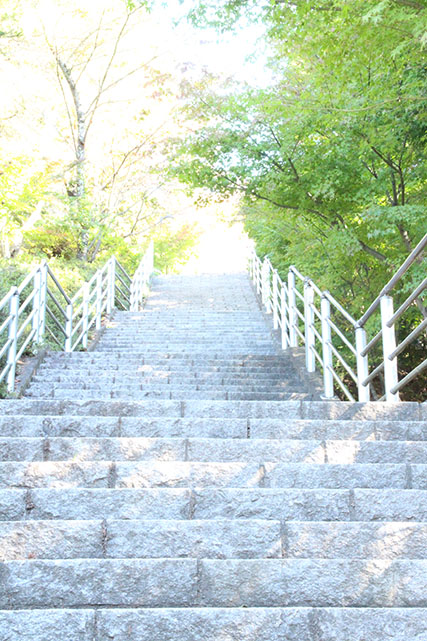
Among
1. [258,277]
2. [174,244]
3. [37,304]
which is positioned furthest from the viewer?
[174,244]

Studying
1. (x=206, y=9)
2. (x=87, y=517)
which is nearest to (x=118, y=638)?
(x=87, y=517)

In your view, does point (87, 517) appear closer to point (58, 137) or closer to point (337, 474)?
point (337, 474)

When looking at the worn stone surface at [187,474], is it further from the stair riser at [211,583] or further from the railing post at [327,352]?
the railing post at [327,352]

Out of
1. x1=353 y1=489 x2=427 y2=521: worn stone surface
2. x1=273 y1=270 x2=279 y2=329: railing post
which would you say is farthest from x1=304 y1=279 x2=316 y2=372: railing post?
x1=353 y1=489 x2=427 y2=521: worn stone surface

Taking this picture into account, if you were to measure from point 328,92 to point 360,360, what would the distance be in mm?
4136

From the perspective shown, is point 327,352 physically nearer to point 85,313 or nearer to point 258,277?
point 85,313

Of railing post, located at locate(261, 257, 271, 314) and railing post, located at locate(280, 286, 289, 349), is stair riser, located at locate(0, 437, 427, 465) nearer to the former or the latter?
railing post, located at locate(280, 286, 289, 349)

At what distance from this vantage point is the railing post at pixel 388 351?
4.74 metres

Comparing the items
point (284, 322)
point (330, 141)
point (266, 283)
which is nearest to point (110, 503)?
point (284, 322)

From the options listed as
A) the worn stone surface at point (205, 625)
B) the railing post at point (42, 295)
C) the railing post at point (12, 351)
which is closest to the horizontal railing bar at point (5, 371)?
the railing post at point (12, 351)

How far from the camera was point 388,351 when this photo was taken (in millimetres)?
4789

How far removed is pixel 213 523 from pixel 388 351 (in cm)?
264

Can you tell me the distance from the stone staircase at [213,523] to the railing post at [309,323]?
2357 mm

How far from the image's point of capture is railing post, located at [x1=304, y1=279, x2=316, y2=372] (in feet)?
22.2
